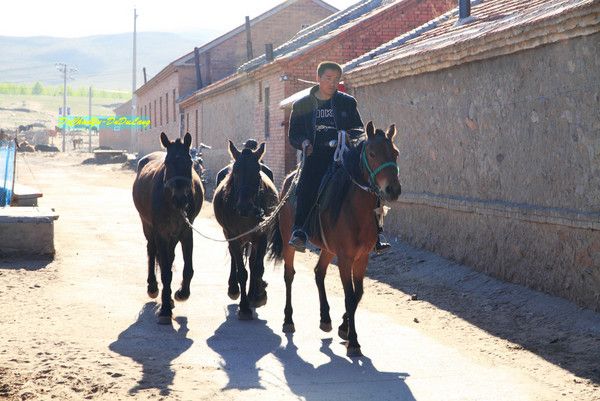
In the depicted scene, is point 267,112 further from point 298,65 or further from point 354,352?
point 354,352

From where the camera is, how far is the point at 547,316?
9.24m

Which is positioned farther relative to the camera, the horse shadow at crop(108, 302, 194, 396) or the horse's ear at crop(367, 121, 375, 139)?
the horse's ear at crop(367, 121, 375, 139)

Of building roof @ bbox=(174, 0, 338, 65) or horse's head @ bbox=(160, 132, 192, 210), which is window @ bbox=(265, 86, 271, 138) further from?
horse's head @ bbox=(160, 132, 192, 210)

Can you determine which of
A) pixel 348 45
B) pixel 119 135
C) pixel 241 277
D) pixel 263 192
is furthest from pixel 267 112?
pixel 119 135

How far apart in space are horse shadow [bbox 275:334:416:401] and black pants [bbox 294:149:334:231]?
4.79 feet

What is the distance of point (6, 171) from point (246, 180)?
9.25m

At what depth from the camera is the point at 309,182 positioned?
866 centimetres

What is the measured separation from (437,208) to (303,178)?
5.39 metres

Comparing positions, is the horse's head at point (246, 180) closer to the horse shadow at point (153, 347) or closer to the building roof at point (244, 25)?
the horse shadow at point (153, 347)

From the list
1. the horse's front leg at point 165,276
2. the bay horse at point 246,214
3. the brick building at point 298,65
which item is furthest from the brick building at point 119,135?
the horse's front leg at point 165,276

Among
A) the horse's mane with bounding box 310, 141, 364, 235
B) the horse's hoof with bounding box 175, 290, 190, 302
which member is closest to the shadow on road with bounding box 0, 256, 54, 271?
the horse's hoof with bounding box 175, 290, 190, 302

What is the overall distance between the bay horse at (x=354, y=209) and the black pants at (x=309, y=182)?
0.38ft

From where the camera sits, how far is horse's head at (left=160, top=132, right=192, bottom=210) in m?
9.23

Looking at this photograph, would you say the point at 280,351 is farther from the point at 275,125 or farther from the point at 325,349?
the point at 275,125
